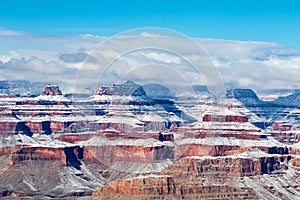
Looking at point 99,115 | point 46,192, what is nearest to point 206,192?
point 46,192

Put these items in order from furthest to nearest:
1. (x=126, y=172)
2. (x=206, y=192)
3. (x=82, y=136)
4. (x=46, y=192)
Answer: (x=82, y=136)
(x=126, y=172)
(x=46, y=192)
(x=206, y=192)

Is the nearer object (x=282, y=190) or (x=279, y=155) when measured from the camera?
(x=282, y=190)

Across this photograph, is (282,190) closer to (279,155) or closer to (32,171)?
(279,155)

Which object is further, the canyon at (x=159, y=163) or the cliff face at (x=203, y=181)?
the canyon at (x=159, y=163)

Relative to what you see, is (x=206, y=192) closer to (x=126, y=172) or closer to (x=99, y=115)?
(x=126, y=172)

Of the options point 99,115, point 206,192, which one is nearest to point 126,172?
point 206,192

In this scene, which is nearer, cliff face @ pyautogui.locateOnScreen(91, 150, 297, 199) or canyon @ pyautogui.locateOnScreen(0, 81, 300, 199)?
cliff face @ pyautogui.locateOnScreen(91, 150, 297, 199)

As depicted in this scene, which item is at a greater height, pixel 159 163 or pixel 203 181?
pixel 159 163

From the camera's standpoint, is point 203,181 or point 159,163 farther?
point 159,163

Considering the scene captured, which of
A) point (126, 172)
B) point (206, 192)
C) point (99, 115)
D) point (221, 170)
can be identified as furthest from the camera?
point (99, 115)
